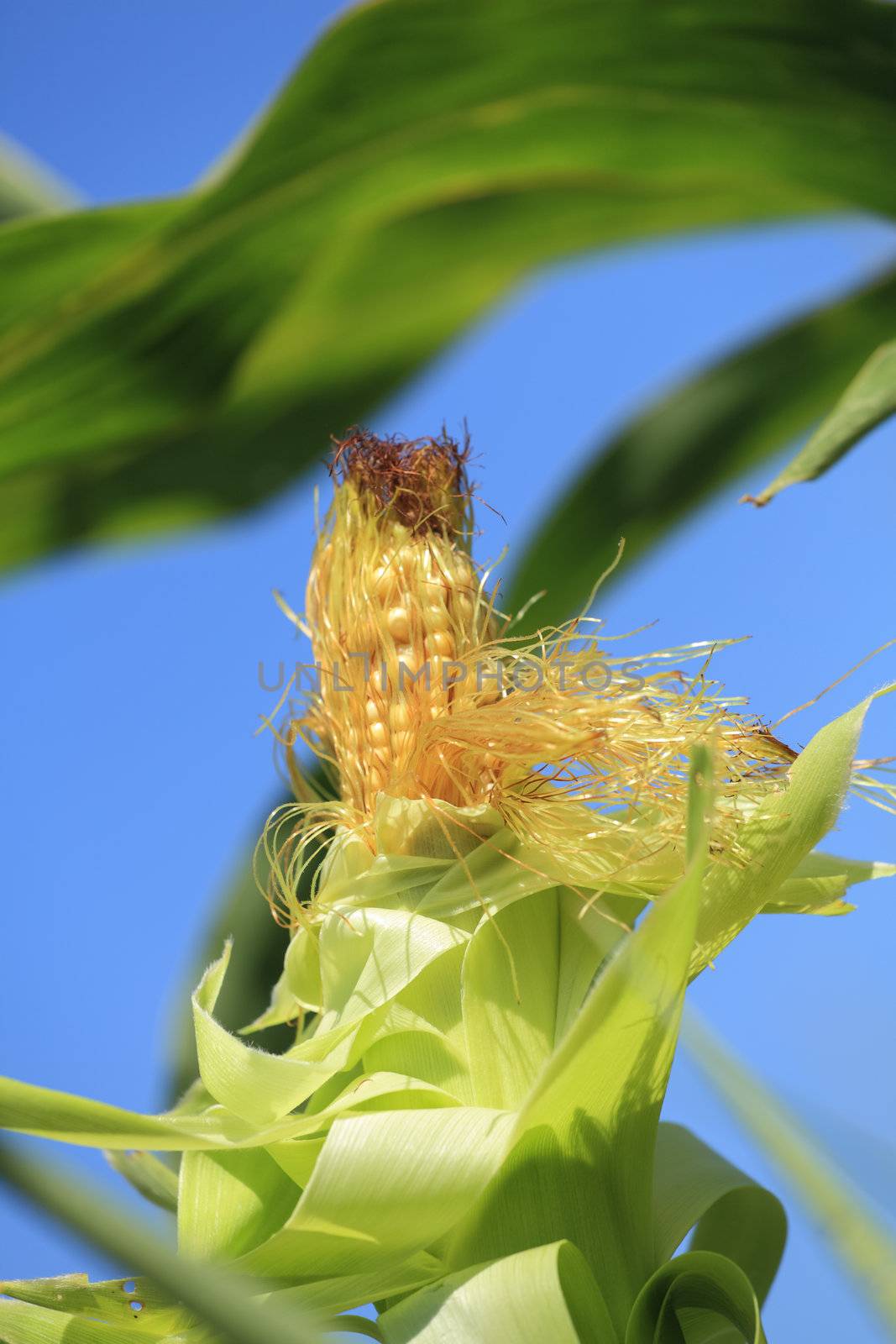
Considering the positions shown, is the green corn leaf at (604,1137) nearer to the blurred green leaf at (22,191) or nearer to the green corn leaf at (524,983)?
the green corn leaf at (524,983)

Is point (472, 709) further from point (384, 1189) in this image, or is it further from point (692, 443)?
point (692, 443)

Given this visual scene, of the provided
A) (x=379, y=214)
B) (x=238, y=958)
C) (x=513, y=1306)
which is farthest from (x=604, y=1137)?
(x=379, y=214)

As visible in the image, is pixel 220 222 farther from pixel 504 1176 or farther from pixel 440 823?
pixel 504 1176

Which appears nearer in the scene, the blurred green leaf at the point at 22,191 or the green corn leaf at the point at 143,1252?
the green corn leaf at the point at 143,1252

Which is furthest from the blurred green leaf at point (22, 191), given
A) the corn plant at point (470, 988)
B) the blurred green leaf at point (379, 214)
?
the corn plant at point (470, 988)

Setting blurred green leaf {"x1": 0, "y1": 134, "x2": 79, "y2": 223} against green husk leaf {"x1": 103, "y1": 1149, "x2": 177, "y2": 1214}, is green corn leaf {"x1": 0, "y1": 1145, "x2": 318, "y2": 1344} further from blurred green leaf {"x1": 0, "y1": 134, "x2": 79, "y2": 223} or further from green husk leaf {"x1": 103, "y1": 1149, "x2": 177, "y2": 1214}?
blurred green leaf {"x1": 0, "y1": 134, "x2": 79, "y2": 223}

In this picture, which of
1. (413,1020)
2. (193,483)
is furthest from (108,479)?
(413,1020)

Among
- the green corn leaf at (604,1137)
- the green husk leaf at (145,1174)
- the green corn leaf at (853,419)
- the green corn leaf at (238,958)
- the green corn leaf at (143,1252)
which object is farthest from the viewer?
the green corn leaf at (238,958)

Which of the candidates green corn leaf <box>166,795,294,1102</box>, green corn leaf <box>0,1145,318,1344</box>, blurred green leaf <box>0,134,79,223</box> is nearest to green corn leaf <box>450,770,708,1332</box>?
green corn leaf <box>0,1145,318,1344</box>
